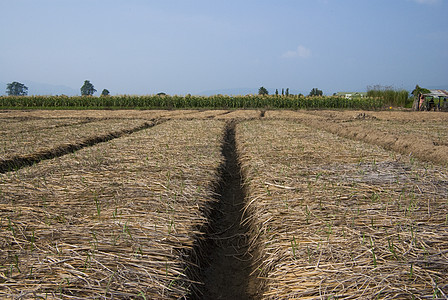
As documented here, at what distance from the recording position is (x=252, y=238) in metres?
3.88

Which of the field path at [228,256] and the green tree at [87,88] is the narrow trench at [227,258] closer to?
the field path at [228,256]

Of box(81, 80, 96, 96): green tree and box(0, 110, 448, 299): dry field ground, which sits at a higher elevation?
box(81, 80, 96, 96): green tree

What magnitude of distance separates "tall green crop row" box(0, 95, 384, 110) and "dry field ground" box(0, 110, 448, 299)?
2855 centimetres

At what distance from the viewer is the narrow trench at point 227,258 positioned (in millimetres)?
3164

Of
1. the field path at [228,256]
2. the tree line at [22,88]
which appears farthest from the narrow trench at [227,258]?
the tree line at [22,88]

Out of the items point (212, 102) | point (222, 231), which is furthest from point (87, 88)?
point (222, 231)

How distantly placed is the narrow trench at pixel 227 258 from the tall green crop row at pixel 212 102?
29.8 metres

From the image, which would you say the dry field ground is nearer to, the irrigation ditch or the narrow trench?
the narrow trench

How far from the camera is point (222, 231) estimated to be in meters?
4.38

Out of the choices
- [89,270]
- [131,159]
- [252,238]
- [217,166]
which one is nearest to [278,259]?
[252,238]

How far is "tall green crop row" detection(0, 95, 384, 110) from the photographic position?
113 feet

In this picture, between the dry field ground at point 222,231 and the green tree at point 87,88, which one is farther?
the green tree at point 87,88

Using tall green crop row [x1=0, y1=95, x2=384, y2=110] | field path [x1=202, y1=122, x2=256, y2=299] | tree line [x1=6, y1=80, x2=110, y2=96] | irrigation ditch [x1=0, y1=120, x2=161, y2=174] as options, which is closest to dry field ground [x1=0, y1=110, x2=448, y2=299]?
field path [x1=202, y1=122, x2=256, y2=299]

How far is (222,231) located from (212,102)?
31.2 metres
